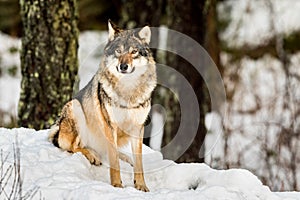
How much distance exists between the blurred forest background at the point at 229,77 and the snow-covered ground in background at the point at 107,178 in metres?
1.89

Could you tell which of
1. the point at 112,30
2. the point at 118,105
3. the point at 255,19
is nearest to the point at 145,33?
the point at 112,30

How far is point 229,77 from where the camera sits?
1117 cm

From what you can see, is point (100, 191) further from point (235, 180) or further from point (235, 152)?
point (235, 152)

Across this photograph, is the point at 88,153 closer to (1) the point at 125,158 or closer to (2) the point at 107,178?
(2) the point at 107,178

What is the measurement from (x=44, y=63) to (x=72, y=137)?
1.86 metres

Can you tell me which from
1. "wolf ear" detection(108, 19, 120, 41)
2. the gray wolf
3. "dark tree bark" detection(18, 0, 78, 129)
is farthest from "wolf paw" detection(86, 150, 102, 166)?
"dark tree bark" detection(18, 0, 78, 129)

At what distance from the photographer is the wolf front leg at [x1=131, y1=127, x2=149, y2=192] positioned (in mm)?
5297

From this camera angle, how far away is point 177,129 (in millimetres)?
8992

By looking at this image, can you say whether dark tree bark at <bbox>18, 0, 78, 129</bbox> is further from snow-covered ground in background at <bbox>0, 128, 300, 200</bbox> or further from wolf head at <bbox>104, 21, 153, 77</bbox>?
wolf head at <bbox>104, 21, 153, 77</bbox>

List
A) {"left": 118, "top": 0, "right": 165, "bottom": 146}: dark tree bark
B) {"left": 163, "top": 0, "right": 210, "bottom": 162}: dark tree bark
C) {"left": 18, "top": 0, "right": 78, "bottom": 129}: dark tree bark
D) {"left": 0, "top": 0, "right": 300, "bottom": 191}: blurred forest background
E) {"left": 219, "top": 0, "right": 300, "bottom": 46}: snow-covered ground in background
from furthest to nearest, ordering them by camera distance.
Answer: {"left": 219, "top": 0, "right": 300, "bottom": 46}: snow-covered ground in background < {"left": 118, "top": 0, "right": 165, "bottom": 146}: dark tree bark < {"left": 163, "top": 0, "right": 210, "bottom": 162}: dark tree bark < {"left": 0, "top": 0, "right": 300, "bottom": 191}: blurred forest background < {"left": 18, "top": 0, "right": 78, "bottom": 129}: dark tree bark

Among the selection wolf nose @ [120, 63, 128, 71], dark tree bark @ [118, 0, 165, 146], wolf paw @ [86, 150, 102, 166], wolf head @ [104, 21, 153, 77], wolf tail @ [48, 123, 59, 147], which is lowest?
wolf paw @ [86, 150, 102, 166]

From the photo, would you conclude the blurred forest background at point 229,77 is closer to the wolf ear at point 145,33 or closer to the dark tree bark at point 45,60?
the dark tree bark at point 45,60

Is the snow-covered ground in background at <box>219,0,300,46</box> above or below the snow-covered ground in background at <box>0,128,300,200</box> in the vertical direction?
above

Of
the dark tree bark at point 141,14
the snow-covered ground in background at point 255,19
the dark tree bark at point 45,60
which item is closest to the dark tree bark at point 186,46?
the dark tree bark at point 141,14
